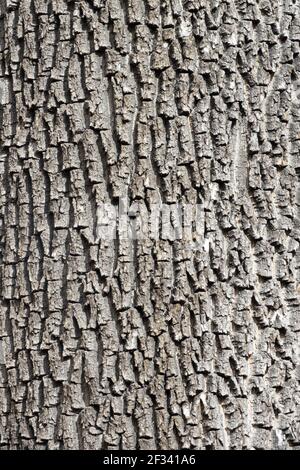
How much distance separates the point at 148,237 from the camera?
114 inches

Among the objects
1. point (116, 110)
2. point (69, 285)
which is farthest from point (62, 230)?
point (116, 110)

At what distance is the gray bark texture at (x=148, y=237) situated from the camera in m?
2.88

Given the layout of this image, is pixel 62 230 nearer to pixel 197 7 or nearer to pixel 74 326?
pixel 74 326

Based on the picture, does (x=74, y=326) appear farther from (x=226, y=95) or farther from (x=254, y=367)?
(x=226, y=95)

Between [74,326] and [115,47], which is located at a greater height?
[115,47]

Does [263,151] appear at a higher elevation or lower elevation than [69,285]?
higher

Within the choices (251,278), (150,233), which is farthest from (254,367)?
(150,233)

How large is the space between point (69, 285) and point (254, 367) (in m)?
0.61

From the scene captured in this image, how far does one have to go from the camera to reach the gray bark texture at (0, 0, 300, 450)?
288 centimetres

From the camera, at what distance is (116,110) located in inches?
115

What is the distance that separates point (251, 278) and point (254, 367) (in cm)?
27
